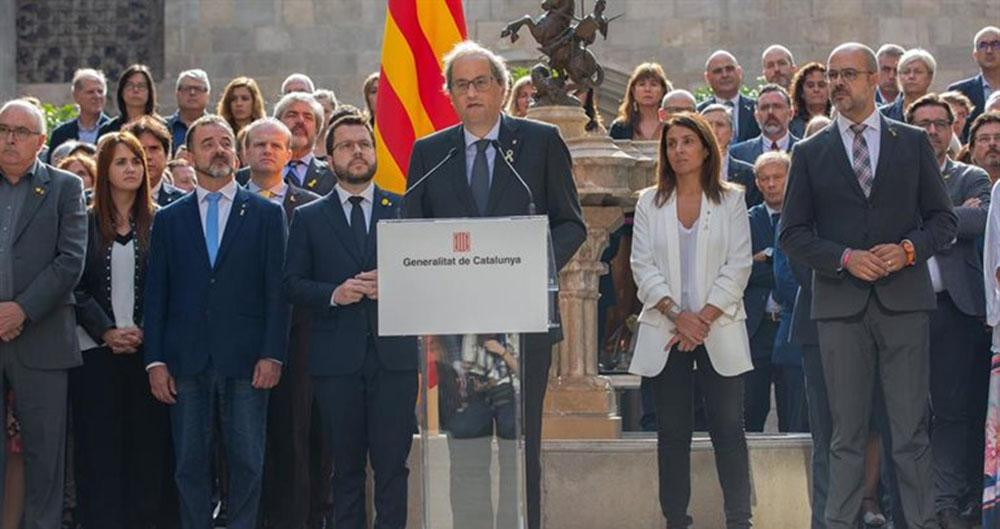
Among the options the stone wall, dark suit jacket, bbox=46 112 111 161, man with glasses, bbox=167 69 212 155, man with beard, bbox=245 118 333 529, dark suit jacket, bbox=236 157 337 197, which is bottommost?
man with beard, bbox=245 118 333 529

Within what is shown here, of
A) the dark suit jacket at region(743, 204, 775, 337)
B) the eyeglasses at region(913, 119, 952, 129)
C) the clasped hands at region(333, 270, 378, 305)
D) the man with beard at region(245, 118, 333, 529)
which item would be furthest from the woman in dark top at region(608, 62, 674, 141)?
the clasped hands at region(333, 270, 378, 305)

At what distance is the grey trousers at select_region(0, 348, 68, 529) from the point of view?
9.55 metres

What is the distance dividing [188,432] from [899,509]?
3231mm

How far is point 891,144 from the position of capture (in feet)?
30.0

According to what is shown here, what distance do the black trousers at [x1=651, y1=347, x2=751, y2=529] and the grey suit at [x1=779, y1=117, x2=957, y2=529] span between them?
512mm

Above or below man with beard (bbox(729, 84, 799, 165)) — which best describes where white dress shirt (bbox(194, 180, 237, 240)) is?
below

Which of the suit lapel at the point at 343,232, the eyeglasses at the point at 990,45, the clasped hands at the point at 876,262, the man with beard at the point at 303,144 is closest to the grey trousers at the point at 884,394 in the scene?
the clasped hands at the point at 876,262

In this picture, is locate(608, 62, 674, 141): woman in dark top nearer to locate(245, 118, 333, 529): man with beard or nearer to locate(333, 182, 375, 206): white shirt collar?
locate(245, 118, 333, 529): man with beard

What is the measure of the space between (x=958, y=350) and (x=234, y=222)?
3.50 m

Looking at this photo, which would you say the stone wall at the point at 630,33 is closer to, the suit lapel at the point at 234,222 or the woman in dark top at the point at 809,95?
the woman in dark top at the point at 809,95

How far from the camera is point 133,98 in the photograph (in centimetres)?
1302

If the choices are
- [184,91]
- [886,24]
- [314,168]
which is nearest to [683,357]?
[314,168]

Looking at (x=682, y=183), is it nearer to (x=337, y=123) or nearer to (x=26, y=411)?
(x=337, y=123)

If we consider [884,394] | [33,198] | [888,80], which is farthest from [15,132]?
[888,80]
